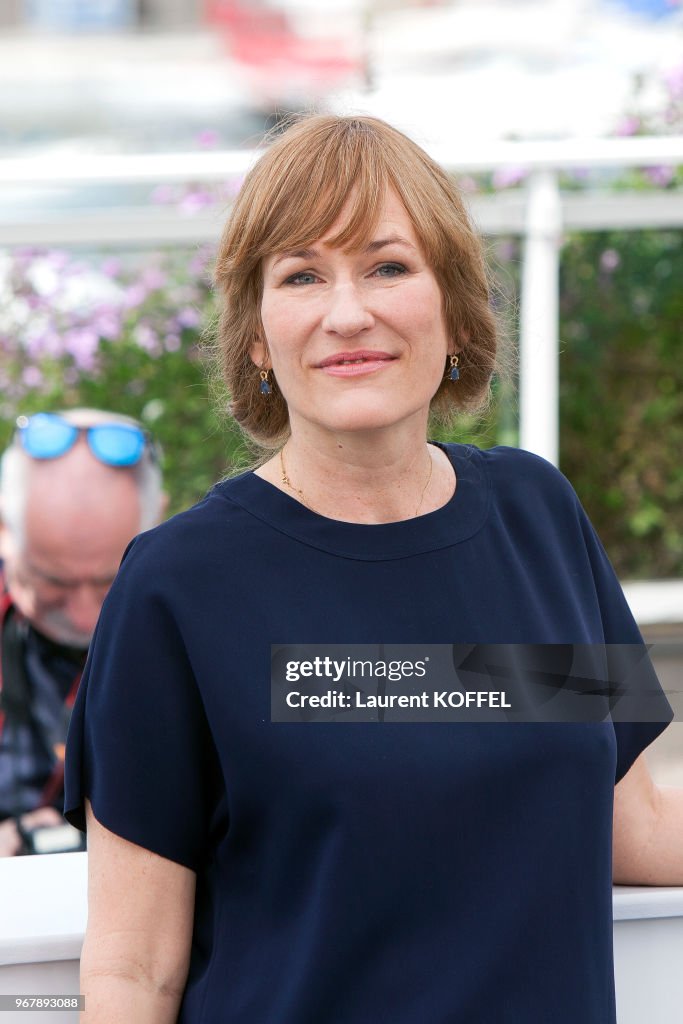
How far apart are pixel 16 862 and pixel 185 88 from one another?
10919 millimetres

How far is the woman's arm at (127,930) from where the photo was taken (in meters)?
1.27

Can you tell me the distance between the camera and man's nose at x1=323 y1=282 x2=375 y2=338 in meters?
1.34

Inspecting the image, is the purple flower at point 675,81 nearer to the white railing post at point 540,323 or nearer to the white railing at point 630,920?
the white railing post at point 540,323

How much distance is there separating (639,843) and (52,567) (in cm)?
156

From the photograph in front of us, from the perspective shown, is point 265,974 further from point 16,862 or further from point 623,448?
point 623,448

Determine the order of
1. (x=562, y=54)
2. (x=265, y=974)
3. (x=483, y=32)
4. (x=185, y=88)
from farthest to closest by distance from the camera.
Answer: (x=185, y=88), (x=483, y=32), (x=562, y=54), (x=265, y=974)

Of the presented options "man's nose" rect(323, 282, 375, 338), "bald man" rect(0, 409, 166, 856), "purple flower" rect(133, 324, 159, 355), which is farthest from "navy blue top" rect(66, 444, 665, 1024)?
"purple flower" rect(133, 324, 159, 355)

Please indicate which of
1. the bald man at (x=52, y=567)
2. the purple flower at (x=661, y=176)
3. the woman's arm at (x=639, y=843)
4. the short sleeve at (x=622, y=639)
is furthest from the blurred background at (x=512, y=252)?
the woman's arm at (x=639, y=843)

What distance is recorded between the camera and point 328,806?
125cm

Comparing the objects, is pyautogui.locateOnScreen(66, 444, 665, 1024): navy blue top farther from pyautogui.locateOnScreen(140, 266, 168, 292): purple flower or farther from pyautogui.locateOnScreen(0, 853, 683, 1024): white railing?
pyautogui.locateOnScreen(140, 266, 168, 292): purple flower

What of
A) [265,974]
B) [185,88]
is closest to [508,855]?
[265,974]

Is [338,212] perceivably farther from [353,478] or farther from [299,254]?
[353,478]

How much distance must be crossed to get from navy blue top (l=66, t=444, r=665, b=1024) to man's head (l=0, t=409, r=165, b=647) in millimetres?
1332

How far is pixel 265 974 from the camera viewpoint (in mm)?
1269
